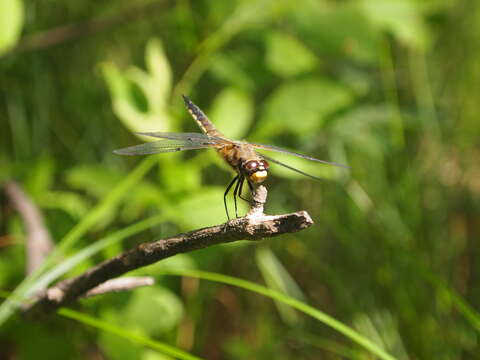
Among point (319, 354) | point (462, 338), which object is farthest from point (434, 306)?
point (319, 354)

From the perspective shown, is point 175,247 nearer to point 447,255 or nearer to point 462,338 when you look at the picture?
point 462,338

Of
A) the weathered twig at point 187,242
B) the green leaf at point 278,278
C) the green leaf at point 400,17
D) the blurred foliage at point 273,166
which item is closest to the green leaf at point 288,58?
the blurred foliage at point 273,166

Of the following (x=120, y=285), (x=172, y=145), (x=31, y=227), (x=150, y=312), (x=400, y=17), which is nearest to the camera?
(x=120, y=285)

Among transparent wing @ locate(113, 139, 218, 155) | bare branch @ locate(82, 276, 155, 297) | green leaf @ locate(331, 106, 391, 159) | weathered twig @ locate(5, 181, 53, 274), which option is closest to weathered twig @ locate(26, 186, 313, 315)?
bare branch @ locate(82, 276, 155, 297)

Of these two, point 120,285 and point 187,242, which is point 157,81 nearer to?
point 120,285

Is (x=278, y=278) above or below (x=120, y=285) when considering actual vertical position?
above

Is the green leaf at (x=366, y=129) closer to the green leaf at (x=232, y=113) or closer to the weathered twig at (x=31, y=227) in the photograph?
the green leaf at (x=232, y=113)

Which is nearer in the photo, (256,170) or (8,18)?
(256,170)

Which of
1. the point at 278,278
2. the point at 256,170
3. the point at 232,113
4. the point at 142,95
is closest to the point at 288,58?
the point at 232,113
